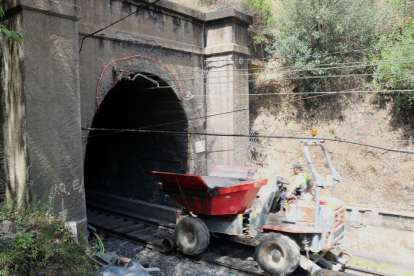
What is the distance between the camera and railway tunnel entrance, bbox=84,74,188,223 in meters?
10.7

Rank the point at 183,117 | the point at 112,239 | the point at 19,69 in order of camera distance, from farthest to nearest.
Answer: the point at 183,117, the point at 112,239, the point at 19,69

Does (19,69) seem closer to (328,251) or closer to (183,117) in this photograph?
(183,117)

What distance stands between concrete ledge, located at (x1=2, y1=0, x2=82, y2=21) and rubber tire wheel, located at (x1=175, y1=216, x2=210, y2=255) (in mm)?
4796

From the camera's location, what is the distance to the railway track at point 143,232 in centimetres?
707

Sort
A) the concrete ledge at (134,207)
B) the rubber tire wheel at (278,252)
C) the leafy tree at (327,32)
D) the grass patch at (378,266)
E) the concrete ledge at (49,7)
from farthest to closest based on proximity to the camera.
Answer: the leafy tree at (327,32) < the concrete ledge at (134,207) < the grass patch at (378,266) < the rubber tire wheel at (278,252) < the concrete ledge at (49,7)

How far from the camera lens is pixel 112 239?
365 inches

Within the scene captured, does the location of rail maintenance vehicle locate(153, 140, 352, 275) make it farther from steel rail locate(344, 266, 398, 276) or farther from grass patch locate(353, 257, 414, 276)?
grass patch locate(353, 257, 414, 276)

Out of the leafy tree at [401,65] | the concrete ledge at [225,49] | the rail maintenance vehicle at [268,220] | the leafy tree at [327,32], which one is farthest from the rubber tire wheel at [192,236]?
the leafy tree at [327,32]

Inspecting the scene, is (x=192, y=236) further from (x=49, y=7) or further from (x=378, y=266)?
(x=49, y=7)

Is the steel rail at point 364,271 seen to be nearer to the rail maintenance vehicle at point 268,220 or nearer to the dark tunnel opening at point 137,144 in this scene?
the rail maintenance vehicle at point 268,220

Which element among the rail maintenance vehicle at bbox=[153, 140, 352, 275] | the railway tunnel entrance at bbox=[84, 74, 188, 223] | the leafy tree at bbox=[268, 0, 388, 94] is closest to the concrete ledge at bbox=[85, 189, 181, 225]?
the railway tunnel entrance at bbox=[84, 74, 188, 223]

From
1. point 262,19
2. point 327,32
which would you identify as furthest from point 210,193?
point 262,19

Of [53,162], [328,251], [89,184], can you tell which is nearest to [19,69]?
[53,162]

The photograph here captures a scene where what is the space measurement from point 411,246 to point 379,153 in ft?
11.7
